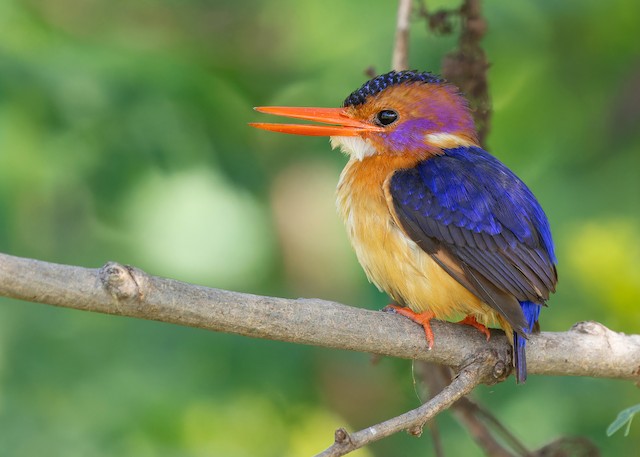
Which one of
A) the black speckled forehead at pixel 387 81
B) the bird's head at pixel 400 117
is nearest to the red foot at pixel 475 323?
the bird's head at pixel 400 117

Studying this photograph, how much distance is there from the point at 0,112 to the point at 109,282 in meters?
1.85

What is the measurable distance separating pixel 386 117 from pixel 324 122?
0.70ft

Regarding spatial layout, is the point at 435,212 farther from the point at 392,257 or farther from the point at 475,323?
the point at 475,323

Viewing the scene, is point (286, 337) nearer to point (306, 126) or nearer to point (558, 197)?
point (306, 126)

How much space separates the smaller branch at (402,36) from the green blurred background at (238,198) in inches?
18.2

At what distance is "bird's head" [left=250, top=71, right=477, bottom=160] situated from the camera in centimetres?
346

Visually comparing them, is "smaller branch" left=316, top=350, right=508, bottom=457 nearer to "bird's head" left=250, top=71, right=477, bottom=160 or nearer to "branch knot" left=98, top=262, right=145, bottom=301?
"branch knot" left=98, top=262, right=145, bottom=301

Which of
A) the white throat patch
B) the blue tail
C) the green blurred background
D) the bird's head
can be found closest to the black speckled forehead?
the bird's head

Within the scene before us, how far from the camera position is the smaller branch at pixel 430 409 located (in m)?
2.16

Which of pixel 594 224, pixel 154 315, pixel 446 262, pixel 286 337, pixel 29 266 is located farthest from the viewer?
pixel 594 224

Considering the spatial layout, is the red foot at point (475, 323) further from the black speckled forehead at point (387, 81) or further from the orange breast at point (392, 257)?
the black speckled forehead at point (387, 81)

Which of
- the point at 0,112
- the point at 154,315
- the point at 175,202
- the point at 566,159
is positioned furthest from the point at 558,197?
the point at 154,315

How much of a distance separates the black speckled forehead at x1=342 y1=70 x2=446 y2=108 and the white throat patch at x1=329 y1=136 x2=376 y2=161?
0.12 meters

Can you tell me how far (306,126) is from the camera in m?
3.40
